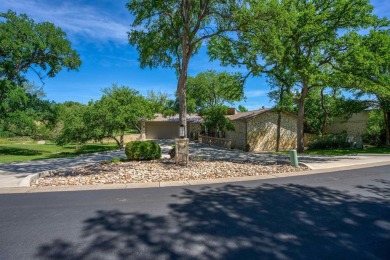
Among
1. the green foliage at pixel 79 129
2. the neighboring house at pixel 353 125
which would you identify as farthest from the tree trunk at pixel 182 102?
the neighboring house at pixel 353 125

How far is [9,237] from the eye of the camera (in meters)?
3.83

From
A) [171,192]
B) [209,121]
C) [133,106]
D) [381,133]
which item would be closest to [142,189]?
[171,192]

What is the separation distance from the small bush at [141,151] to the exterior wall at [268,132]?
1340 cm

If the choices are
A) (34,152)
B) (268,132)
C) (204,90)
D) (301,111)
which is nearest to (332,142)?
(268,132)

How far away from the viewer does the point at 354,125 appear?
28.8 meters

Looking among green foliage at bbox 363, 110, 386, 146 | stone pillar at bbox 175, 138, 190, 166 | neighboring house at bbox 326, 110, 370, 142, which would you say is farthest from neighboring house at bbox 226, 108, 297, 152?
stone pillar at bbox 175, 138, 190, 166

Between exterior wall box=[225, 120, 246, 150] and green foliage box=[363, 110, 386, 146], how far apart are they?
515 inches

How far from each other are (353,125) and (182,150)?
26444mm

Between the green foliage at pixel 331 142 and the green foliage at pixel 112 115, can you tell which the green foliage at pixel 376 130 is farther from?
the green foliage at pixel 112 115

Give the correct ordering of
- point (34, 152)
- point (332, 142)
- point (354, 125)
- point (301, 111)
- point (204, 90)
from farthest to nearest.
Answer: point (204, 90)
point (354, 125)
point (332, 142)
point (34, 152)
point (301, 111)

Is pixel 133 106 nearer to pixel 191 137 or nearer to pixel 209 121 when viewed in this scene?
pixel 209 121

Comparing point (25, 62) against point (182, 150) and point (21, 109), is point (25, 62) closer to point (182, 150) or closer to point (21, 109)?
point (21, 109)

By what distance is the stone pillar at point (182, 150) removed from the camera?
1036 cm

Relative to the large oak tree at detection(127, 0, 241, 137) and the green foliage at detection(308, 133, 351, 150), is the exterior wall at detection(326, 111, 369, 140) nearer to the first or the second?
the green foliage at detection(308, 133, 351, 150)
